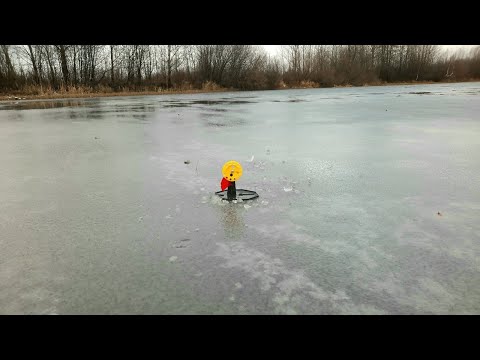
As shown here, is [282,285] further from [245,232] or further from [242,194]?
[242,194]

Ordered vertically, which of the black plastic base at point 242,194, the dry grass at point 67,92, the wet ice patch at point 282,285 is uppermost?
the dry grass at point 67,92

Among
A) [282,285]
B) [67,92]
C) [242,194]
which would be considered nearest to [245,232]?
[282,285]

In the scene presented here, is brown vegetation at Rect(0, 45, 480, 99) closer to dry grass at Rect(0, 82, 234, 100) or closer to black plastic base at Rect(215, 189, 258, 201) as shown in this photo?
dry grass at Rect(0, 82, 234, 100)

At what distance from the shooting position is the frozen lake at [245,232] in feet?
6.39

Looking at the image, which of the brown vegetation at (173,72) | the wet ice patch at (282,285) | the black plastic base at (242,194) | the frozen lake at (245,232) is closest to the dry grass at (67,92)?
the brown vegetation at (173,72)

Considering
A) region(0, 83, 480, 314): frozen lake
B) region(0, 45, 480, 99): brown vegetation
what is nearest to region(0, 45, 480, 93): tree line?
region(0, 45, 480, 99): brown vegetation

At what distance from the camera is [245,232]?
286cm

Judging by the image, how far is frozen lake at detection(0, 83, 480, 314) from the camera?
1.95 meters

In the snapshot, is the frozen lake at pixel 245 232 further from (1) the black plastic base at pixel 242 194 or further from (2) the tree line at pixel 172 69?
(2) the tree line at pixel 172 69

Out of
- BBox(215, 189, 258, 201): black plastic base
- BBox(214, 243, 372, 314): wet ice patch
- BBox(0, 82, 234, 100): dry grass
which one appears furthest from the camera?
BBox(0, 82, 234, 100): dry grass

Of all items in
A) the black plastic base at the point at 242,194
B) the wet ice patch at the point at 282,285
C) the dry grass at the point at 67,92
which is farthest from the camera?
the dry grass at the point at 67,92

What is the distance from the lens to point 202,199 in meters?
3.67
